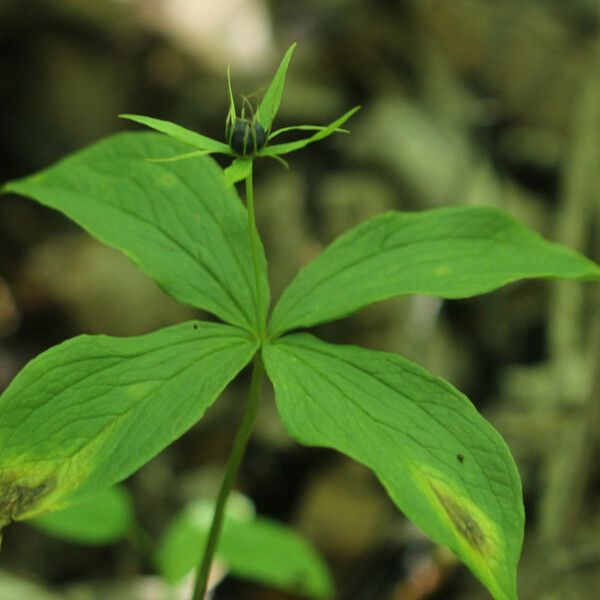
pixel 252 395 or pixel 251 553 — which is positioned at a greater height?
pixel 252 395

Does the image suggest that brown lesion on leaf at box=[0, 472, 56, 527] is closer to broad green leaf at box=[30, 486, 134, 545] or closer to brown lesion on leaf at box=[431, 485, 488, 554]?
brown lesion on leaf at box=[431, 485, 488, 554]

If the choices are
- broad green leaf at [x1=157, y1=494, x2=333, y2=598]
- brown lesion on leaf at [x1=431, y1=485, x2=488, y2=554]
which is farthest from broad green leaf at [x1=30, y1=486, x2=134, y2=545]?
brown lesion on leaf at [x1=431, y1=485, x2=488, y2=554]

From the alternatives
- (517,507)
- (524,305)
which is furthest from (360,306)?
(524,305)

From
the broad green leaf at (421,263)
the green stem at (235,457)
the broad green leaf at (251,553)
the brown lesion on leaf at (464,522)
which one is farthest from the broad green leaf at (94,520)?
the brown lesion on leaf at (464,522)

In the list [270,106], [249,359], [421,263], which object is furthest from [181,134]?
[421,263]

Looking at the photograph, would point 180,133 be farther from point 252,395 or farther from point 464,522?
point 464,522

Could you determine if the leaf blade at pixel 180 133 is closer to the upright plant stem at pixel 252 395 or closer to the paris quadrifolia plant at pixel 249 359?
the paris quadrifolia plant at pixel 249 359
